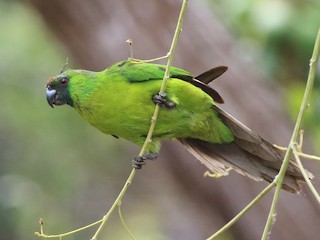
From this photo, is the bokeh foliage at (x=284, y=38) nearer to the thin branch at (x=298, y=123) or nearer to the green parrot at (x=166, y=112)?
the green parrot at (x=166, y=112)

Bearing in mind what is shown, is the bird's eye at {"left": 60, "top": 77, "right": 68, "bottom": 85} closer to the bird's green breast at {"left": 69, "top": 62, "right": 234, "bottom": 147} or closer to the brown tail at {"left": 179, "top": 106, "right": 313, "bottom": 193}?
the bird's green breast at {"left": 69, "top": 62, "right": 234, "bottom": 147}

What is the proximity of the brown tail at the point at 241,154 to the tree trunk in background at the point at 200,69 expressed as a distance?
71 centimetres

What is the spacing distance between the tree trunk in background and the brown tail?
71cm

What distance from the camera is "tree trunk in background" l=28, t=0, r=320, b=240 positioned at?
343cm

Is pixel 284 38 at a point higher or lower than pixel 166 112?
higher

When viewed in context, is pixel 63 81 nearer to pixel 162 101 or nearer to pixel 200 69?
pixel 162 101

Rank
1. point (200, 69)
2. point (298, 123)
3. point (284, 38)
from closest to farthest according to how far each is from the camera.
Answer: point (298, 123) < point (284, 38) < point (200, 69)

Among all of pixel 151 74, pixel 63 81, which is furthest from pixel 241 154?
pixel 63 81

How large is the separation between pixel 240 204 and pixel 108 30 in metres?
1.17

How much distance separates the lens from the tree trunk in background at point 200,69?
3428 mm

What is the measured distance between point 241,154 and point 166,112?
0.37m

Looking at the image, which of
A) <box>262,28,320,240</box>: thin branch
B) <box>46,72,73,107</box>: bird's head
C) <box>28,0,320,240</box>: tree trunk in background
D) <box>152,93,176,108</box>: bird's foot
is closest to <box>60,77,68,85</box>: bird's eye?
<box>46,72,73,107</box>: bird's head

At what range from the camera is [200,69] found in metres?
3.51

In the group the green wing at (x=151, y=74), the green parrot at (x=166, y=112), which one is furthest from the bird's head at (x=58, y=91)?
the green wing at (x=151, y=74)
